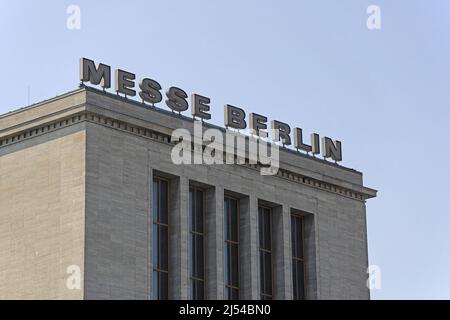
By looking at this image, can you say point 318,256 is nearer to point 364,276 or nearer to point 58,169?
point 364,276

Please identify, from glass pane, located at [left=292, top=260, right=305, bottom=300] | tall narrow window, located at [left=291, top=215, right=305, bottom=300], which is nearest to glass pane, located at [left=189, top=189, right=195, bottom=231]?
tall narrow window, located at [left=291, top=215, right=305, bottom=300]

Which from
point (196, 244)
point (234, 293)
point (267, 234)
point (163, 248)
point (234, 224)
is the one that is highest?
point (234, 224)

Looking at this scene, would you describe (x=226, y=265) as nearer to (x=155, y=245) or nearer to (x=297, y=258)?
(x=155, y=245)

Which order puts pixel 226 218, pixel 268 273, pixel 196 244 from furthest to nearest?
pixel 268 273 < pixel 226 218 < pixel 196 244

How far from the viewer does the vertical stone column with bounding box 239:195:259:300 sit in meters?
76.9

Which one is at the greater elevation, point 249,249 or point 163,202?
point 163,202

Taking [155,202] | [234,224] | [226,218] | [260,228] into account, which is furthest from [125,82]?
[260,228]

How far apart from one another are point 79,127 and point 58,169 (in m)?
2.35

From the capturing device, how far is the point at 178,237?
73.2 meters

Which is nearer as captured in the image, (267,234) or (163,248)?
(163,248)

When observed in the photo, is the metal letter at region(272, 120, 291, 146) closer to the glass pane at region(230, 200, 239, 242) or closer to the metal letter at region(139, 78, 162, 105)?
the glass pane at region(230, 200, 239, 242)

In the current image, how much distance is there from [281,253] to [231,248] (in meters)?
3.68

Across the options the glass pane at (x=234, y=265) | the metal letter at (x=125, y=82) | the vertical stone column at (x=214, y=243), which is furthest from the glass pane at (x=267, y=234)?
the metal letter at (x=125, y=82)
